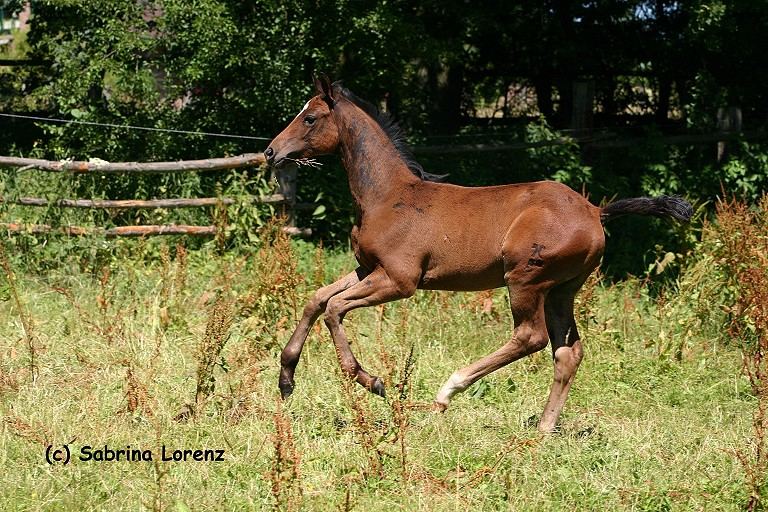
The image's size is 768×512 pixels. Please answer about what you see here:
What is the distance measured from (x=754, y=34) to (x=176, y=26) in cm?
729

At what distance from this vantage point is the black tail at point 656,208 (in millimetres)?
5941

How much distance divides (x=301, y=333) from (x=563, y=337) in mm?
1653

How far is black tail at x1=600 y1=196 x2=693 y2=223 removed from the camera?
5941mm

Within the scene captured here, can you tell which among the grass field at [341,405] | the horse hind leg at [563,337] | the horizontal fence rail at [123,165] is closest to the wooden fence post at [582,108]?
the grass field at [341,405]

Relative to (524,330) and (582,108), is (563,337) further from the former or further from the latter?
(582,108)

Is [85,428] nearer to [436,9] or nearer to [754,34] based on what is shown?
[436,9]

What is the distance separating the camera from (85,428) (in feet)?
17.5

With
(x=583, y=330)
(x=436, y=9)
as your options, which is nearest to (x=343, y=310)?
(x=583, y=330)

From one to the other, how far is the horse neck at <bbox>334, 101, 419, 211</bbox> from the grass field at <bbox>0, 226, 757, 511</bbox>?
3.35 feet

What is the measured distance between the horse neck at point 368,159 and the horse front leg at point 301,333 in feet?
1.89

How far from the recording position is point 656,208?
6020 millimetres

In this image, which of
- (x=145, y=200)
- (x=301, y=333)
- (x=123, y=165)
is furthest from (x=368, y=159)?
(x=145, y=200)

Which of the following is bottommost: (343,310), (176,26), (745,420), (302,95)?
(745,420)

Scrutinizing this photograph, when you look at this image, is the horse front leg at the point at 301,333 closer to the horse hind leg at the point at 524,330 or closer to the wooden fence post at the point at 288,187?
the horse hind leg at the point at 524,330
